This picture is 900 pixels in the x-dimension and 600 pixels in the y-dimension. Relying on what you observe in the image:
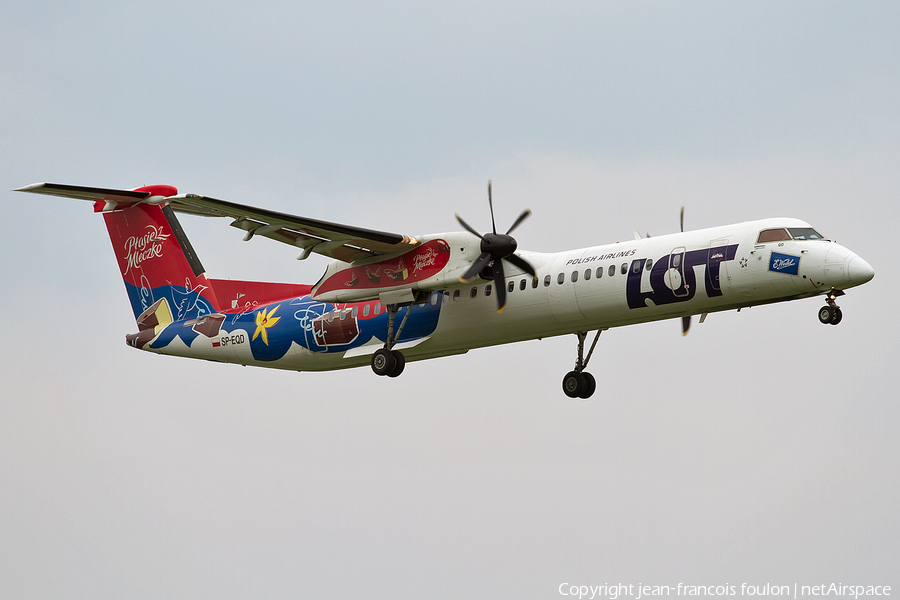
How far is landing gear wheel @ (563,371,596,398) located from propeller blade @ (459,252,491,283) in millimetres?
4128

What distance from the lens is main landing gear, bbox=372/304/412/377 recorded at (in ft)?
81.8

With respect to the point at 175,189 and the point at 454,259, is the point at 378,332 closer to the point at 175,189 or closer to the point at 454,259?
the point at 454,259

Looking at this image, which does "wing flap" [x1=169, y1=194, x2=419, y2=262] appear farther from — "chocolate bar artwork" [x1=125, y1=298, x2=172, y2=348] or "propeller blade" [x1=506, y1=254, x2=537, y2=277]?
"chocolate bar artwork" [x1=125, y1=298, x2=172, y2=348]

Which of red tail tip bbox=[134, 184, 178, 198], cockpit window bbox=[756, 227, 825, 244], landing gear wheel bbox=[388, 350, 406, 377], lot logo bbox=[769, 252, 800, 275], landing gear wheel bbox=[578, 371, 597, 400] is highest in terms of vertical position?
red tail tip bbox=[134, 184, 178, 198]

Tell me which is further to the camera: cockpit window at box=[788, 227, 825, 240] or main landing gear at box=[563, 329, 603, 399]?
main landing gear at box=[563, 329, 603, 399]

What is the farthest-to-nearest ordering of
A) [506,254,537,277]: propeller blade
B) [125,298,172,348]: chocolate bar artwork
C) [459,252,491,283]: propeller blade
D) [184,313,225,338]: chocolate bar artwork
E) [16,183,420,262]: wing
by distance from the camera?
[125,298,172,348]: chocolate bar artwork → [184,313,225,338]: chocolate bar artwork → [506,254,537,277]: propeller blade → [459,252,491,283]: propeller blade → [16,183,420,262]: wing

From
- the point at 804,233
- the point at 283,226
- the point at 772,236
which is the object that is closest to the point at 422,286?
the point at 283,226

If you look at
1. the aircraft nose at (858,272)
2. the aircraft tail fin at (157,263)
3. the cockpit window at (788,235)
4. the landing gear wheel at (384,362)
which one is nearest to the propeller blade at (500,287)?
the landing gear wheel at (384,362)

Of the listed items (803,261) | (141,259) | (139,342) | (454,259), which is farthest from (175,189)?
(803,261)

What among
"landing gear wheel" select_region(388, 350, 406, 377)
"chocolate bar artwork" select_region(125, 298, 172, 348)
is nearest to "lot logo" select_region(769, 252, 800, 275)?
"landing gear wheel" select_region(388, 350, 406, 377)

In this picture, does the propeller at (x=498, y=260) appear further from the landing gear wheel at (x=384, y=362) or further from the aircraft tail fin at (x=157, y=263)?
the aircraft tail fin at (x=157, y=263)

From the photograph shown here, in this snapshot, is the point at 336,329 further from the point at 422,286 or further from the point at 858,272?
the point at 858,272

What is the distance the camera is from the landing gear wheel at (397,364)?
24969 millimetres

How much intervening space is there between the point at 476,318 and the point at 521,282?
1322mm
